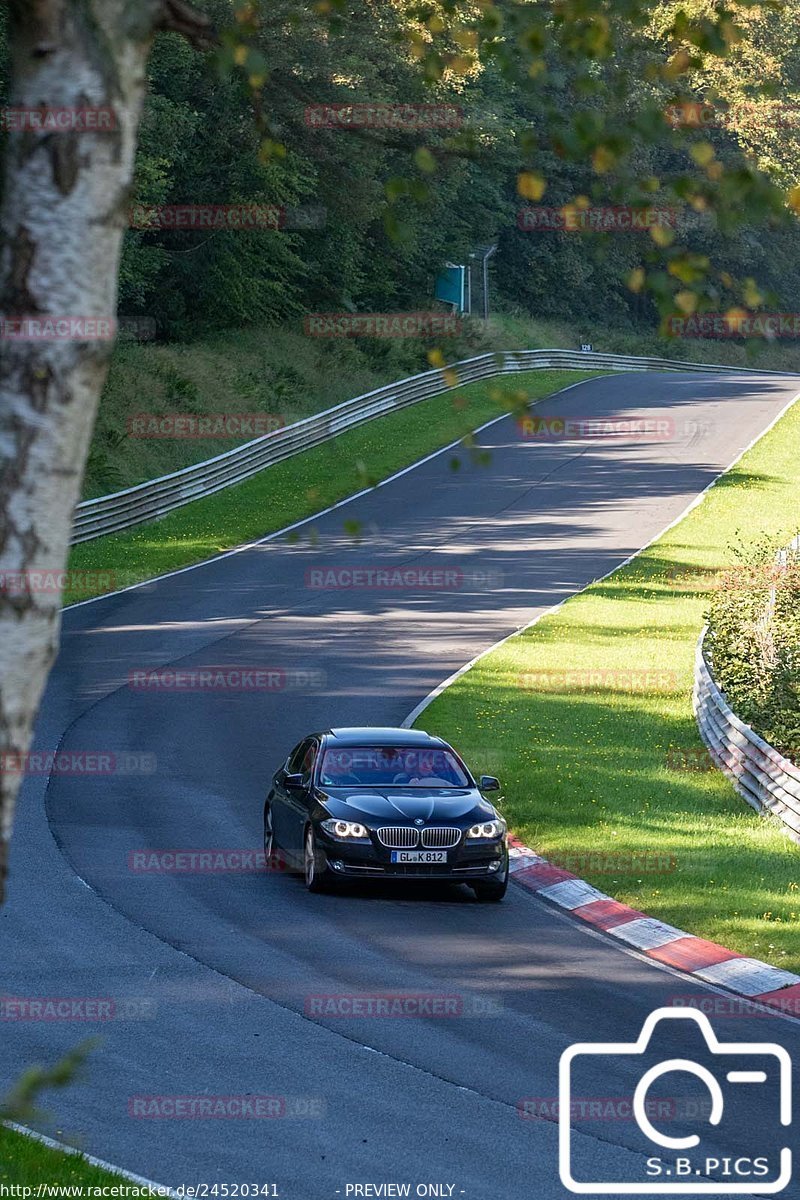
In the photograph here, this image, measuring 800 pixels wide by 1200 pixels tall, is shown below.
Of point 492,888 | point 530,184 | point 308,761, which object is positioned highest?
point 530,184

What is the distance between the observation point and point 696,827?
18.1 m

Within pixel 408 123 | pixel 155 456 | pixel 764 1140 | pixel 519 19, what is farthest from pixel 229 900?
pixel 408 123

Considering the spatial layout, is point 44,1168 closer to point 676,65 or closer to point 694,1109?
point 694,1109

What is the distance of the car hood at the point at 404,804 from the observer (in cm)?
1557

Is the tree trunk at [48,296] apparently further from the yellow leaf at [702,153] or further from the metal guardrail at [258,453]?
the metal guardrail at [258,453]

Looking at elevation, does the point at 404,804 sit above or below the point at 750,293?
below

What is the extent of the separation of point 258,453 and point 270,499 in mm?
4376

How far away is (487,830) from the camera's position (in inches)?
608

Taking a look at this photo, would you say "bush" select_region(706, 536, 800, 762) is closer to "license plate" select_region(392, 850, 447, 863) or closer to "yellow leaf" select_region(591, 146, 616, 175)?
"license plate" select_region(392, 850, 447, 863)

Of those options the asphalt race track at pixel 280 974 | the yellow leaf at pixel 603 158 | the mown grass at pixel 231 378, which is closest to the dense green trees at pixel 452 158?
the yellow leaf at pixel 603 158

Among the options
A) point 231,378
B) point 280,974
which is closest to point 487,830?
point 280,974

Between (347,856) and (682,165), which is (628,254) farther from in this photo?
(347,856)

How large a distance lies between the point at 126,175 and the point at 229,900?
39.5 ft

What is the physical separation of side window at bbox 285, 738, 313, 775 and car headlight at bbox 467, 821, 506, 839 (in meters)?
2.51
